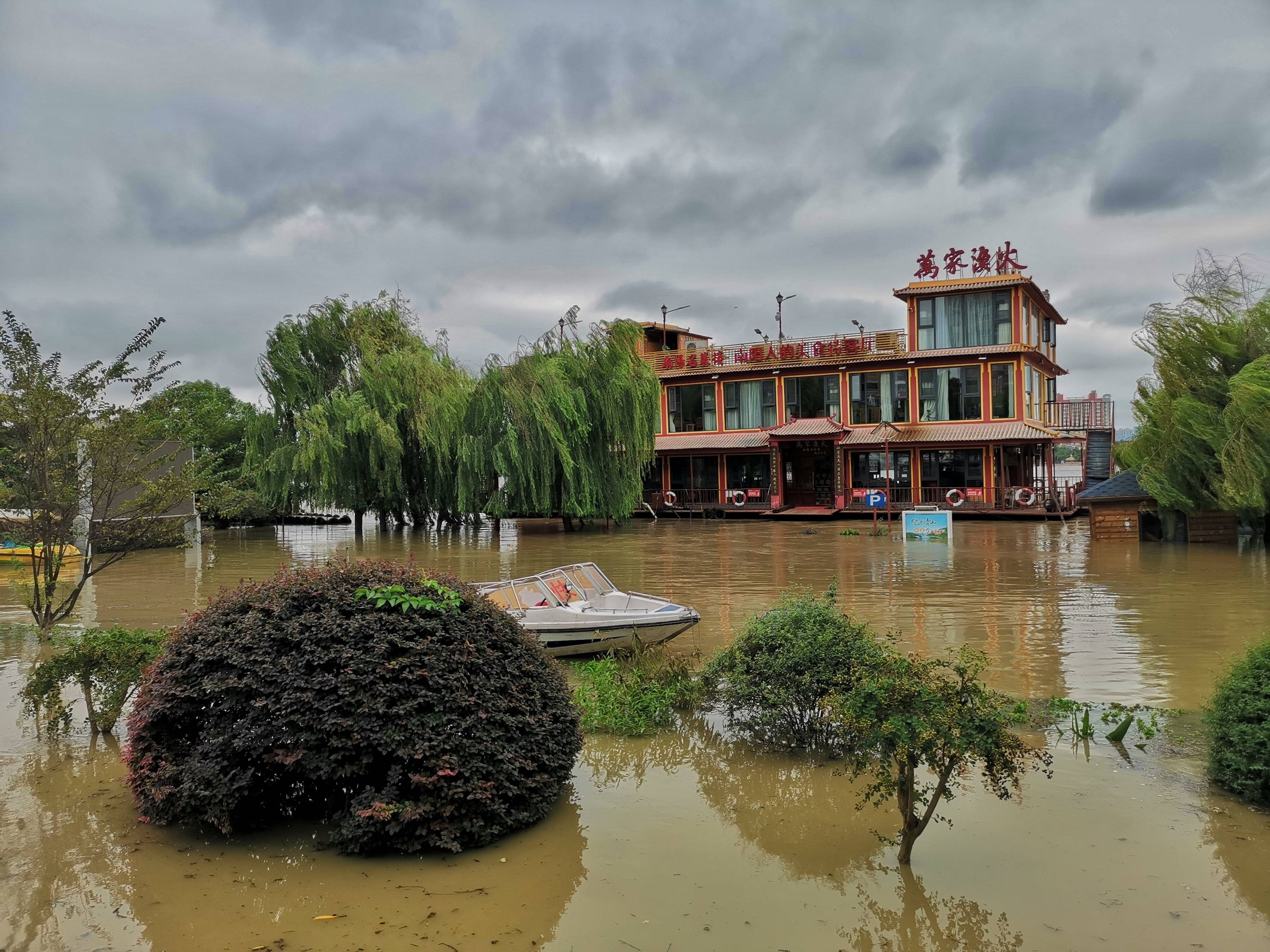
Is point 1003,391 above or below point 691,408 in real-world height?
below

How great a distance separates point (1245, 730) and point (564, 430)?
1102 inches

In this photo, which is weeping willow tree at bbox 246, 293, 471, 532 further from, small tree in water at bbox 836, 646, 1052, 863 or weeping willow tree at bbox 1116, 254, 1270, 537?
small tree in water at bbox 836, 646, 1052, 863

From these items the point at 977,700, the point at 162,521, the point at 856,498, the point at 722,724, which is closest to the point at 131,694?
the point at 162,521

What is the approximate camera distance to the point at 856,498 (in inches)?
1587

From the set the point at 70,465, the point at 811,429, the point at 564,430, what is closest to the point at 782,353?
the point at 811,429

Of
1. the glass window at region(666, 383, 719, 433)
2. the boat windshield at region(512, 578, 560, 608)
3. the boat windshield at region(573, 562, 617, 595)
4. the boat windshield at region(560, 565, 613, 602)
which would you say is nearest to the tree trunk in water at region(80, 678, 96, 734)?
the boat windshield at region(512, 578, 560, 608)

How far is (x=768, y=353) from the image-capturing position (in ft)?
142

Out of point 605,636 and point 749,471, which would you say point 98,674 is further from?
point 749,471

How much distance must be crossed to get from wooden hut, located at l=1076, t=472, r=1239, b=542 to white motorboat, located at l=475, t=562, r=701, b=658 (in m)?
20.3

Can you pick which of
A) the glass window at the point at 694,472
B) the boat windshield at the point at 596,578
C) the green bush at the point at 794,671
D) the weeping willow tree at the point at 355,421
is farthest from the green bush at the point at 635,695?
the glass window at the point at 694,472

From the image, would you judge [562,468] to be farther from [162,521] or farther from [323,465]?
[162,521]

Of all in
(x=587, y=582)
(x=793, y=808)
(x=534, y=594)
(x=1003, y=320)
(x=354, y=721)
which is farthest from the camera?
(x=1003, y=320)

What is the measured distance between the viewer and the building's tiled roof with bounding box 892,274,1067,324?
1484 inches

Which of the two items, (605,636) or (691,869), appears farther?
(605,636)
